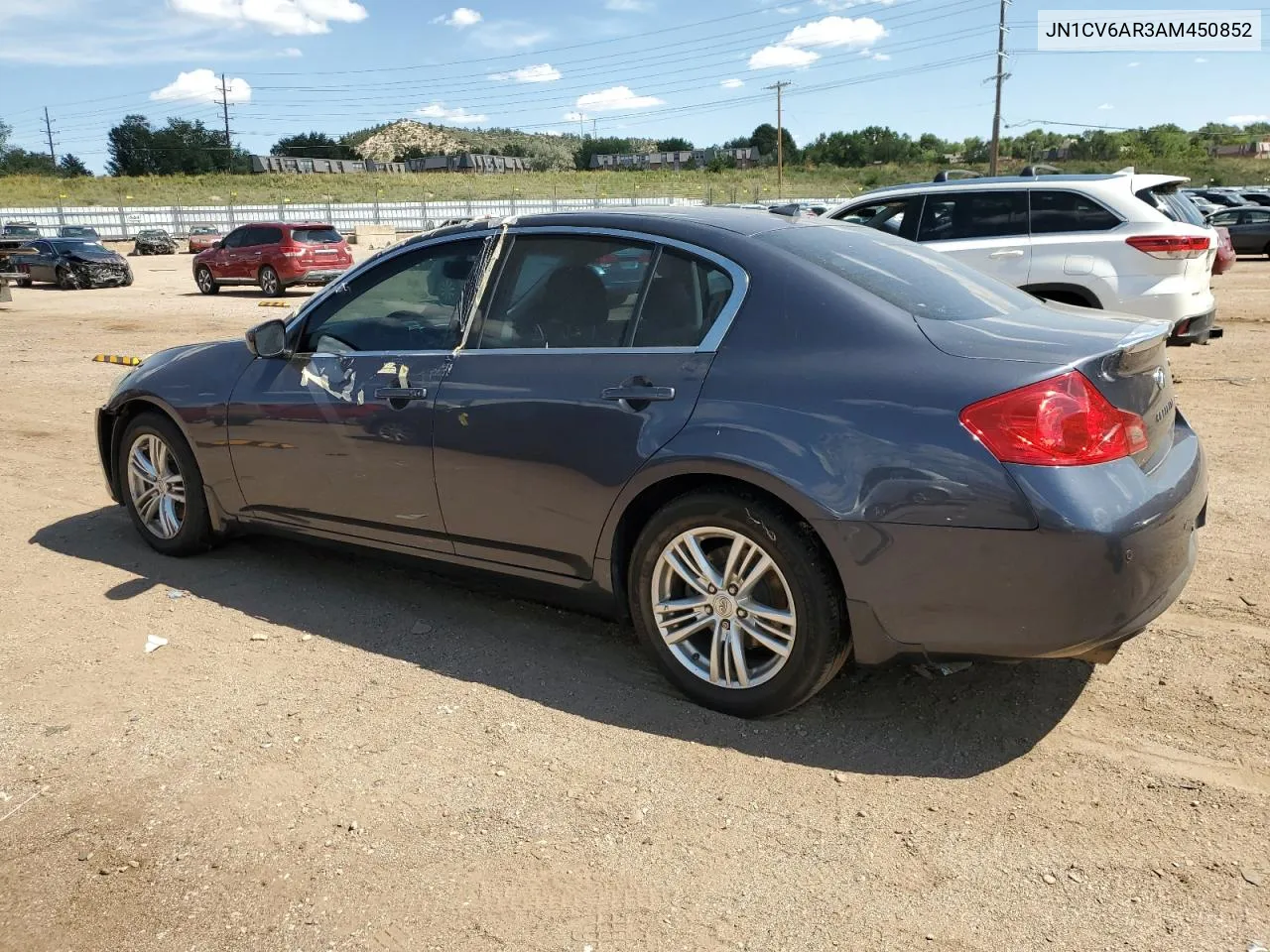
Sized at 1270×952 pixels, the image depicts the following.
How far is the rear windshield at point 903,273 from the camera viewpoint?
138 inches

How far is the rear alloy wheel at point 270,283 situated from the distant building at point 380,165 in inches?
2894

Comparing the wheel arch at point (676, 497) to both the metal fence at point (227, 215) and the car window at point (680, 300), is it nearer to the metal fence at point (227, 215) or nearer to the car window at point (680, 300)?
the car window at point (680, 300)

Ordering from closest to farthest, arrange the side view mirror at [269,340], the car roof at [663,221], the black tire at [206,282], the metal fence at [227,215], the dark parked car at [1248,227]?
the car roof at [663,221]
the side view mirror at [269,340]
the black tire at [206,282]
the dark parked car at [1248,227]
the metal fence at [227,215]

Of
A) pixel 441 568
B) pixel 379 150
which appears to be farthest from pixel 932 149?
pixel 379 150

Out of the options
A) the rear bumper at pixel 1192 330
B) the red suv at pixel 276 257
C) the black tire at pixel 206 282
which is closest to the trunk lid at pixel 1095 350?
the rear bumper at pixel 1192 330

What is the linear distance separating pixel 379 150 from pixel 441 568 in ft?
684

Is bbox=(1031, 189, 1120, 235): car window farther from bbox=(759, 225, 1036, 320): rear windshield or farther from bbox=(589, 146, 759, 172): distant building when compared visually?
bbox=(589, 146, 759, 172): distant building

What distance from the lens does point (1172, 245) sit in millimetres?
8602

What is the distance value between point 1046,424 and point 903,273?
100 centimetres

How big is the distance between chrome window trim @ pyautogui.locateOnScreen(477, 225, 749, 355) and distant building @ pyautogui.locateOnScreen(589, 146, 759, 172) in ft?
383

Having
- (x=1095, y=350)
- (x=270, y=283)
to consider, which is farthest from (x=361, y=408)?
(x=270, y=283)

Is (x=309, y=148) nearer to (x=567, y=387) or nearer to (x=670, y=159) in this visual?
(x=670, y=159)

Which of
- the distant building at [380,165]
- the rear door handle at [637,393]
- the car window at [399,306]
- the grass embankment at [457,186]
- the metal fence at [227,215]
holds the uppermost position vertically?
the distant building at [380,165]

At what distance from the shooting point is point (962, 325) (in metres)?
3.34
